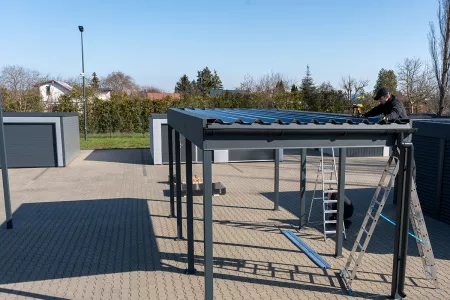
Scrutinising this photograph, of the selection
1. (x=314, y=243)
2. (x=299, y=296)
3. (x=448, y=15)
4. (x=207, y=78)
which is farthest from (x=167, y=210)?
(x=207, y=78)

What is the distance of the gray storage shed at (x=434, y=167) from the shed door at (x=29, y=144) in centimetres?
1449

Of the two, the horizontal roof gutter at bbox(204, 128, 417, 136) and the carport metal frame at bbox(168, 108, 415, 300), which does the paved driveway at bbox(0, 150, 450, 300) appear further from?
the horizontal roof gutter at bbox(204, 128, 417, 136)

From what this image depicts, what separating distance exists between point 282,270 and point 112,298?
2786mm

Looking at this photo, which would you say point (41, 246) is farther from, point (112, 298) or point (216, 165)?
point (216, 165)

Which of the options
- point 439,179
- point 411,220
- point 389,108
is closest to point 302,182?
point 411,220

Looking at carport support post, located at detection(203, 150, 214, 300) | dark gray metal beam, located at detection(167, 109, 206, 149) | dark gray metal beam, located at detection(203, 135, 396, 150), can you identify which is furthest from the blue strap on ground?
dark gray metal beam, located at detection(167, 109, 206, 149)

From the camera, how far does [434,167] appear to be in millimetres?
9078

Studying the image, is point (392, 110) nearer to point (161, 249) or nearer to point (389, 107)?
point (389, 107)

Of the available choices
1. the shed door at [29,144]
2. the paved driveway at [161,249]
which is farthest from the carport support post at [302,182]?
the shed door at [29,144]

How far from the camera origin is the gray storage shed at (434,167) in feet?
28.7

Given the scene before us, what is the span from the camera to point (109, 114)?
29031mm

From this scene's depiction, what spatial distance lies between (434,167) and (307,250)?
4467 mm

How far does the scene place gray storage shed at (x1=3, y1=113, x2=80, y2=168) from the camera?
15992 millimetres

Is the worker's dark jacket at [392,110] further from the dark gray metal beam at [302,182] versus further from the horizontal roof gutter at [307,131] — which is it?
the dark gray metal beam at [302,182]
